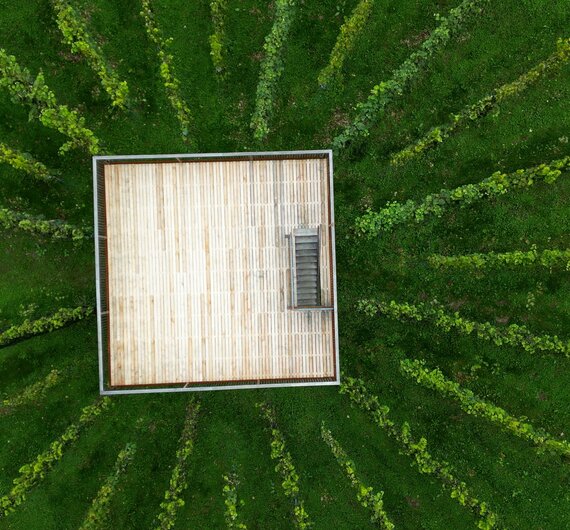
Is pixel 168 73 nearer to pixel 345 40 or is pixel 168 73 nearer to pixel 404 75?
pixel 345 40

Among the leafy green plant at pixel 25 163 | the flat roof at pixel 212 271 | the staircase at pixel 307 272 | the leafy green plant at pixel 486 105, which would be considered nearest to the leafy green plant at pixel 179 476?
the flat roof at pixel 212 271

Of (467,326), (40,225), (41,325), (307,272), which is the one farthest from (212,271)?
(467,326)

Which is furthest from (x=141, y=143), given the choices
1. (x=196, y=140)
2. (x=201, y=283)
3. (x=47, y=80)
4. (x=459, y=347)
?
(x=459, y=347)

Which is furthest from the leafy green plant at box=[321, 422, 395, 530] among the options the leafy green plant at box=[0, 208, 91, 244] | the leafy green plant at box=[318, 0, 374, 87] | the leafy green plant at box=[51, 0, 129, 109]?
the leafy green plant at box=[51, 0, 129, 109]

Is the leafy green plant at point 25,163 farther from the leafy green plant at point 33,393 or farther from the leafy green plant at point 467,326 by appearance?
the leafy green plant at point 467,326

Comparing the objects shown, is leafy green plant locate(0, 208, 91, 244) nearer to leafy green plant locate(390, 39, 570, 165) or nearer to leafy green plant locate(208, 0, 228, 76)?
leafy green plant locate(208, 0, 228, 76)

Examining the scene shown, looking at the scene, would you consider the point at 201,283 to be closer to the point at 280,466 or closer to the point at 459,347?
the point at 280,466

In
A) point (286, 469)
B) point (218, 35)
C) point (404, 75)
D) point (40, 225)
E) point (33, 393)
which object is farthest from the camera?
point (218, 35)
